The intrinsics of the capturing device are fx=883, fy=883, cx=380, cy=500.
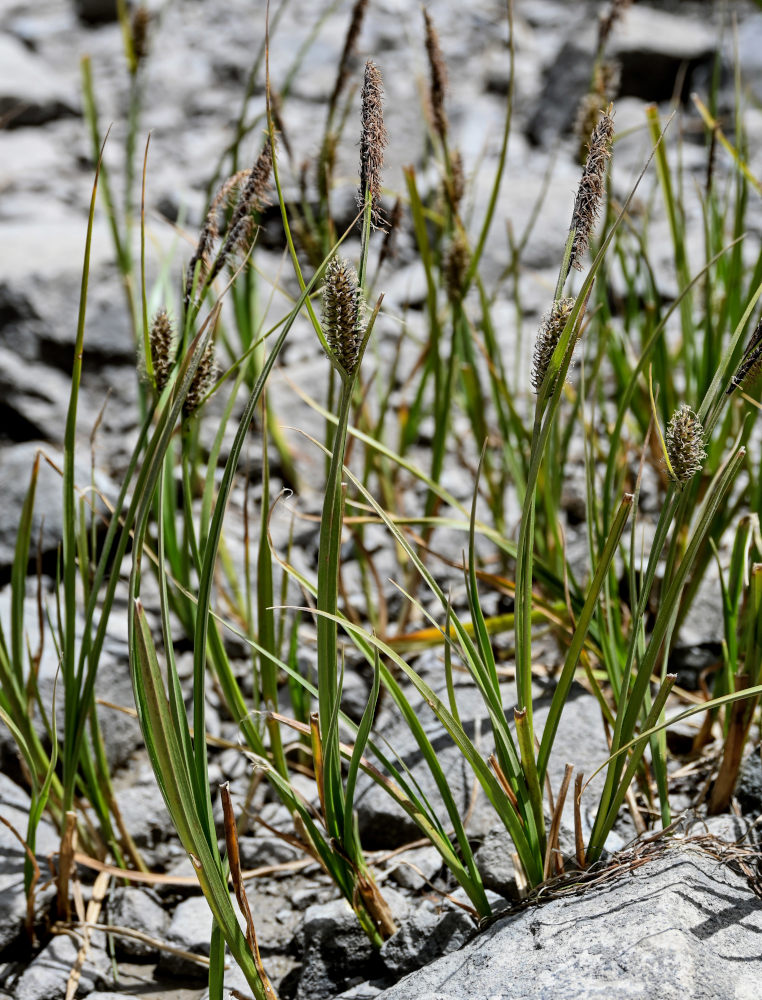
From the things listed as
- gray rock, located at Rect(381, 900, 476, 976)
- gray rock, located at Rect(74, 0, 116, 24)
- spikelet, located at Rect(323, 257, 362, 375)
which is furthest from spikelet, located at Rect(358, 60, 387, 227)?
gray rock, located at Rect(74, 0, 116, 24)

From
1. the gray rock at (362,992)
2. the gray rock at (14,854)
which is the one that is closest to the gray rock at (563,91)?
the gray rock at (14,854)

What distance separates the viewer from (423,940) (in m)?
0.95

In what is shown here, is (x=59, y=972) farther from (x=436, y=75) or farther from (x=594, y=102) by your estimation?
(x=594, y=102)

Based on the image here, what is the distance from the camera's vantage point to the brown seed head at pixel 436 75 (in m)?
1.17

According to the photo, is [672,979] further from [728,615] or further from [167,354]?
[167,354]

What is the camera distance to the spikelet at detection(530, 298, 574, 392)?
2.31ft

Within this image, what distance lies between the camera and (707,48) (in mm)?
3305

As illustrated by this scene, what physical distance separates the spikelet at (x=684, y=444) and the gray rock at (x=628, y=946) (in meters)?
0.39

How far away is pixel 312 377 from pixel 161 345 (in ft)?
4.56

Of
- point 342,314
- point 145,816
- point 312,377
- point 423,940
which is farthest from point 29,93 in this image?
point 423,940

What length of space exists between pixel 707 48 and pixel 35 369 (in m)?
2.73

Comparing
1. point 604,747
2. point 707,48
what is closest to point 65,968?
point 604,747

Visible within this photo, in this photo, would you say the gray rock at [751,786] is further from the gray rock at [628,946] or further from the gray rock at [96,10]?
the gray rock at [96,10]

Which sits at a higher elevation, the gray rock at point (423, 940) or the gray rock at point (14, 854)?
the gray rock at point (423, 940)
